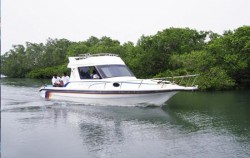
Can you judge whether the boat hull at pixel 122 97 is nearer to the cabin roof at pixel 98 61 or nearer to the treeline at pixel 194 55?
the cabin roof at pixel 98 61

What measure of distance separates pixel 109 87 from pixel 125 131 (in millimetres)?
7259

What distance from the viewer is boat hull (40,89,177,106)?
22047mm

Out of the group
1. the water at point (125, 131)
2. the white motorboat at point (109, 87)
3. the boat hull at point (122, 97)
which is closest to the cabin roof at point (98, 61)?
the white motorboat at point (109, 87)

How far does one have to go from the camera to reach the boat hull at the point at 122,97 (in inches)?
868

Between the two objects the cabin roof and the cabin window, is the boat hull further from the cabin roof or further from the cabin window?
the cabin roof

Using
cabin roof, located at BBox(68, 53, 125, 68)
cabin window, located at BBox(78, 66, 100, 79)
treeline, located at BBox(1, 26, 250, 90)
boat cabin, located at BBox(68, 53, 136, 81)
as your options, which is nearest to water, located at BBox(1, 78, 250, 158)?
cabin window, located at BBox(78, 66, 100, 79)

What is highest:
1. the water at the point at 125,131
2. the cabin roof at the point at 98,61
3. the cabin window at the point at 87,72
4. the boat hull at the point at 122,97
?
the cabin roof at the point at 98,61

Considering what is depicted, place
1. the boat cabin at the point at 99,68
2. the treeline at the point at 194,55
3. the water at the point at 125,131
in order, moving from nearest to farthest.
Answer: the water at the point at 125,131, the boat cabin at the point at 99,68, the treeline at the point at 194,55

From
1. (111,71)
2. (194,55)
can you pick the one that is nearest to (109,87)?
(111,71)

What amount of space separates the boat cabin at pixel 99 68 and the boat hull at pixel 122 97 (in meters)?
1.18

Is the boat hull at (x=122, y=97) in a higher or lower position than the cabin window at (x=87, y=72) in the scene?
lower

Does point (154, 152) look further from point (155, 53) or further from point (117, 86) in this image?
point (155, 53)

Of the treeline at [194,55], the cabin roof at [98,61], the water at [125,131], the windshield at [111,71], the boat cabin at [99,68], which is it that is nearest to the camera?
the water at [125,131]

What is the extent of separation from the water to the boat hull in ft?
1.88
